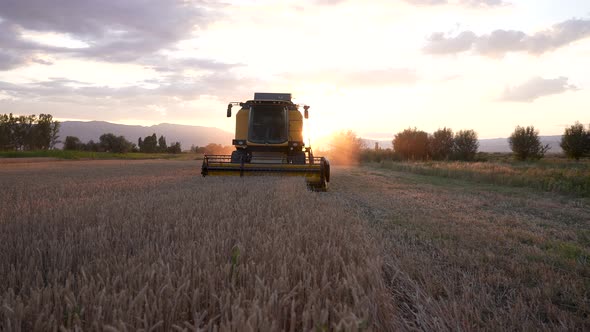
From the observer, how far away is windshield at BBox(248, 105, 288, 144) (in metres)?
13.9

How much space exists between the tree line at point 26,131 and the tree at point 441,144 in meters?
56.4

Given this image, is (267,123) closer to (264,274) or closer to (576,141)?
(264,274)

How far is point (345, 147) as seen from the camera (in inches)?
1908

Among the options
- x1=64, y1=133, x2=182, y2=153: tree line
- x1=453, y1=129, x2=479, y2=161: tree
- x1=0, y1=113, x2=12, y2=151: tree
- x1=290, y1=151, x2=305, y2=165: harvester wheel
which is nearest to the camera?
x1=290, y1=151, x2=305, y2=165: harvester wheel

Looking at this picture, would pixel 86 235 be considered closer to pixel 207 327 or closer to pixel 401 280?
pixel 207 327

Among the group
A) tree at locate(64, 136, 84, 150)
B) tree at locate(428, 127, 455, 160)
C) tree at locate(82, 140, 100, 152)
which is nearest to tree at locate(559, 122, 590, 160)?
tree at locate(428, 127, 455, 160)

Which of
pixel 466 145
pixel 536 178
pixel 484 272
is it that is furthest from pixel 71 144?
pixel 484 272

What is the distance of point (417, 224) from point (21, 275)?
202 inches

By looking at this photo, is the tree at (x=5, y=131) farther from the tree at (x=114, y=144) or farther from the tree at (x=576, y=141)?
the tree at (x=576, y=141)

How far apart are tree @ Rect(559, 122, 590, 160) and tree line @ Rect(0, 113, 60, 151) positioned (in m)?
73.5

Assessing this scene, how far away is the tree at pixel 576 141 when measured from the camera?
4609cm

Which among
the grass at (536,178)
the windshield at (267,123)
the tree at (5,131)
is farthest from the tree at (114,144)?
the windshield at (267,123)

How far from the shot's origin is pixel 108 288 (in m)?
1.65

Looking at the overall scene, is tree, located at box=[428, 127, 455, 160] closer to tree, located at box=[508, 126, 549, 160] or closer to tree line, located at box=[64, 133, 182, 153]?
tree, located at box=[508, 126, 549, 160]
